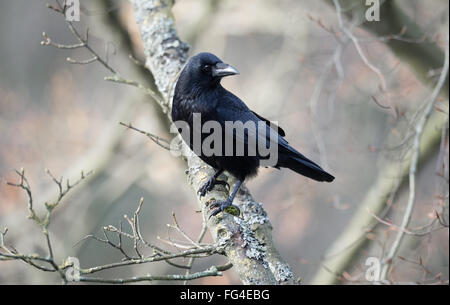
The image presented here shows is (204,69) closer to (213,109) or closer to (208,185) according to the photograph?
(213,109)

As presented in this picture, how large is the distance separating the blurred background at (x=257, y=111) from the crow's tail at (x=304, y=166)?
68 cm

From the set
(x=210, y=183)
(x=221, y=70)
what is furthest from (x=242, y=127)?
(x=210, y=183)

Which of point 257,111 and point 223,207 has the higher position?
point 257,111

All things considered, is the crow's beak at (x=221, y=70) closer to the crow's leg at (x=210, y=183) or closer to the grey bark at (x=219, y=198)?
the grey bark at (x=219, y=198)

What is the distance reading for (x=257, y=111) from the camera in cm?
805

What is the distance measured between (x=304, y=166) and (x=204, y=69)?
1264 mm

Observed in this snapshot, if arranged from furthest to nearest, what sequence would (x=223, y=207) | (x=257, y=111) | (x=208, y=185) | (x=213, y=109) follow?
(x=257, y=111), (x=213, y=109), (x=208, y=185), (x=223, y=207)

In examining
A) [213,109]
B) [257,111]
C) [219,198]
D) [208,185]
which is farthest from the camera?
[257,111]

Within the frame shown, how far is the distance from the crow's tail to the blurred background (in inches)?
26.7

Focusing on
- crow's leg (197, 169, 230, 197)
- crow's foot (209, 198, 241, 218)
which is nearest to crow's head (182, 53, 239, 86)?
crow's leg (197, 169, 230, 197)

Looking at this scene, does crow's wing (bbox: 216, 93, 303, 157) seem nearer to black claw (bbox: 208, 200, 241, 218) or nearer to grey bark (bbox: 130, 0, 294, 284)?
grey bark (bbox: 130, 0, 294, 284)

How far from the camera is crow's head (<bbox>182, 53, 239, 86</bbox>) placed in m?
4.36

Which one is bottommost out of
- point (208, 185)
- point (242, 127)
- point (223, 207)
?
point (223, 207)

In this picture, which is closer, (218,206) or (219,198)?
(218,206)
